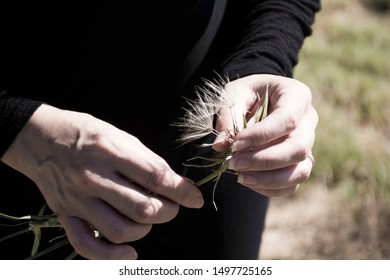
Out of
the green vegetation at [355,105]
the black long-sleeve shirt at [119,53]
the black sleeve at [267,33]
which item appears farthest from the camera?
the green vegetation at [355,105]

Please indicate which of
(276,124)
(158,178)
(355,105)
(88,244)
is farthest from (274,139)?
(355,105)

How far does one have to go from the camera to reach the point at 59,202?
3.25 ft

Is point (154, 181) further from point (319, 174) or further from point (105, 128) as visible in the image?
point (319, 174)

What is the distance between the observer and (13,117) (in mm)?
995

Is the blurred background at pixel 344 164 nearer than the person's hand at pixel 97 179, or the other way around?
the person's hand at pixel 97 179

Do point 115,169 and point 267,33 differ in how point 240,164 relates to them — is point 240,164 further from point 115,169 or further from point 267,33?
point 267,33

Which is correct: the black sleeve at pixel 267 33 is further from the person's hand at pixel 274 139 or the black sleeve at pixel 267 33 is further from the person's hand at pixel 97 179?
the person's hand at pixel 97 179

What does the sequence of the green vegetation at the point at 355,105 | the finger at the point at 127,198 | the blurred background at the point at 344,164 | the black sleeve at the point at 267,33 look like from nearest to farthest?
the finger at the point at 127,198
the black sleeve at the point at 267,33
the blurred background at the point at 344,164
the green vegetation at the point at 355,105

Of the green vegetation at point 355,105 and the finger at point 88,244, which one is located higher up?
the finger at point 88,244

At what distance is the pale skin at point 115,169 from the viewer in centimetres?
94

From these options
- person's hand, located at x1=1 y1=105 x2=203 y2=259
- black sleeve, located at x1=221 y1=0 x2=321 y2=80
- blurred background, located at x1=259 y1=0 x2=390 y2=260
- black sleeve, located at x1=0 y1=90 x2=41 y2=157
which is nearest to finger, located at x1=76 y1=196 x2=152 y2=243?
person's hand, located at x1=1 y1=105 x2=203 y2=259

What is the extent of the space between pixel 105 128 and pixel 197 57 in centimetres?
36

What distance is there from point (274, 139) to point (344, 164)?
170 cm

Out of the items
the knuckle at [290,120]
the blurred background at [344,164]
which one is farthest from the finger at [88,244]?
the blurred background at [344,164]
